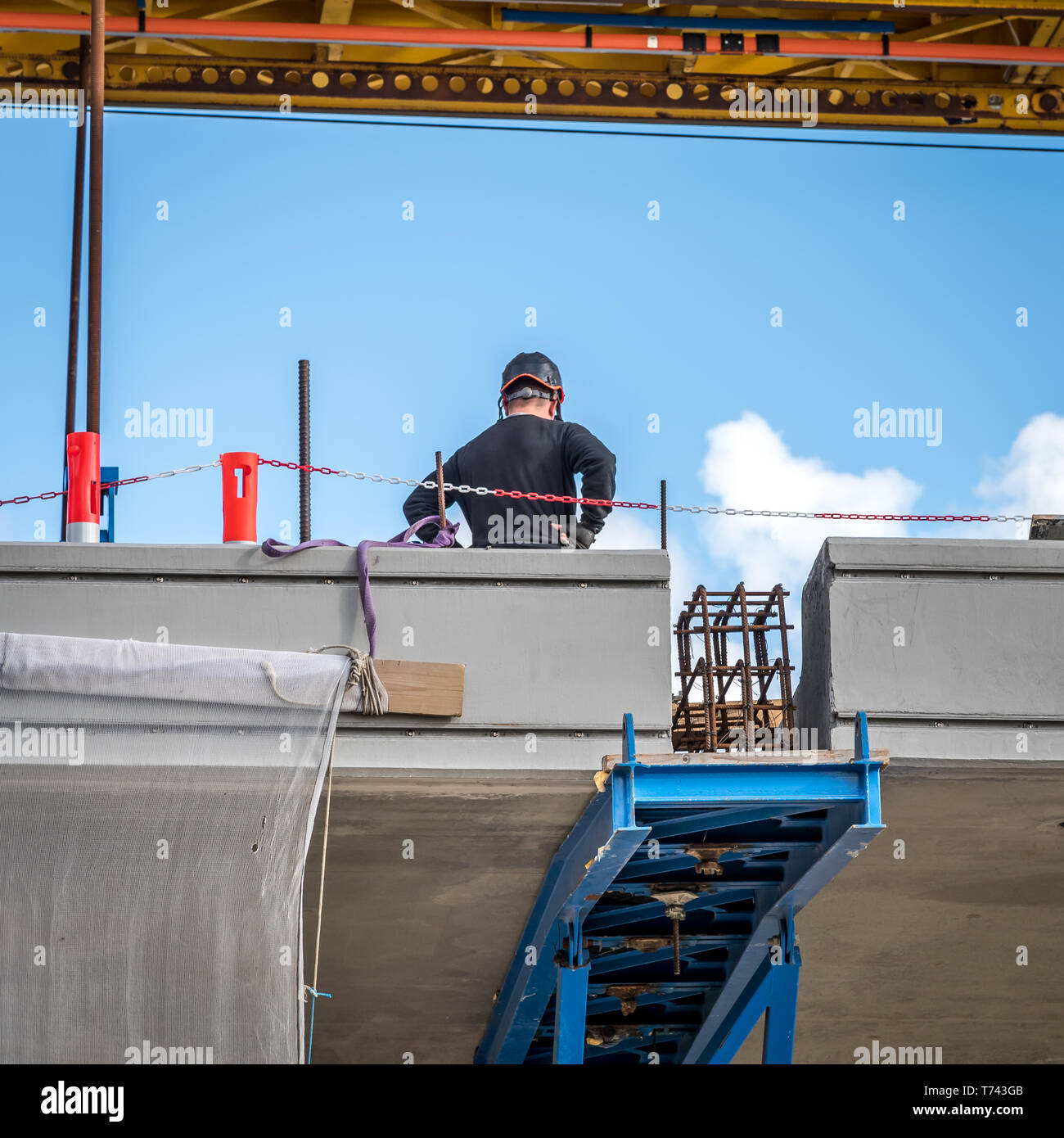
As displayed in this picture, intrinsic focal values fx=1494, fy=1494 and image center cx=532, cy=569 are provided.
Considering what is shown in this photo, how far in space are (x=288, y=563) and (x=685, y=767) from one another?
2329 mm

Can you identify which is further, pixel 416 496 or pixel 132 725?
pixel 416 496

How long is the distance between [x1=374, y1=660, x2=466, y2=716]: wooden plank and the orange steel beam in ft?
32.4

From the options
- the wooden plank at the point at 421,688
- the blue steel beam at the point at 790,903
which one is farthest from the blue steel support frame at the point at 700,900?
the wooden plank at the point at 421,688

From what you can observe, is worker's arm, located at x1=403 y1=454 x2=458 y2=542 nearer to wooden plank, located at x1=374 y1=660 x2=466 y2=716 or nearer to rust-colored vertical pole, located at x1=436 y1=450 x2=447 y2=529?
rust-colored vertical pole, located at x1=436 y1=450 x2=447 y2=529

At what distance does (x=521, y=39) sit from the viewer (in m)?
15.7

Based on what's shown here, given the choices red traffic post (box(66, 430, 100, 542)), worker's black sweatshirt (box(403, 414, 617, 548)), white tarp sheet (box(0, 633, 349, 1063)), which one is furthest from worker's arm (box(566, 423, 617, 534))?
red traffic post (box(66, 430, 100, 542))

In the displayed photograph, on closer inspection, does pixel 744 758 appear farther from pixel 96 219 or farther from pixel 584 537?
pixel 96 219

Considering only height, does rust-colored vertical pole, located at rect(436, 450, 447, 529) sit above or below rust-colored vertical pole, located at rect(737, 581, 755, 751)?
above

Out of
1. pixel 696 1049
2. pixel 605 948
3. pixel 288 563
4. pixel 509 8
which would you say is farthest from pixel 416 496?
pixel 509 8

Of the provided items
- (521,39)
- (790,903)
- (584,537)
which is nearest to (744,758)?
(584,537)

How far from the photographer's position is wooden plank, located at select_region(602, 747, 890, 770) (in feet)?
24.3

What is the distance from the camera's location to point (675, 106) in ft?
54.3

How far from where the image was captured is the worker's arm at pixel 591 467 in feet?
29.1

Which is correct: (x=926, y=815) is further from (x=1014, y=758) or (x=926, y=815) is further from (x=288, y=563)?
(x=288, y=563)
